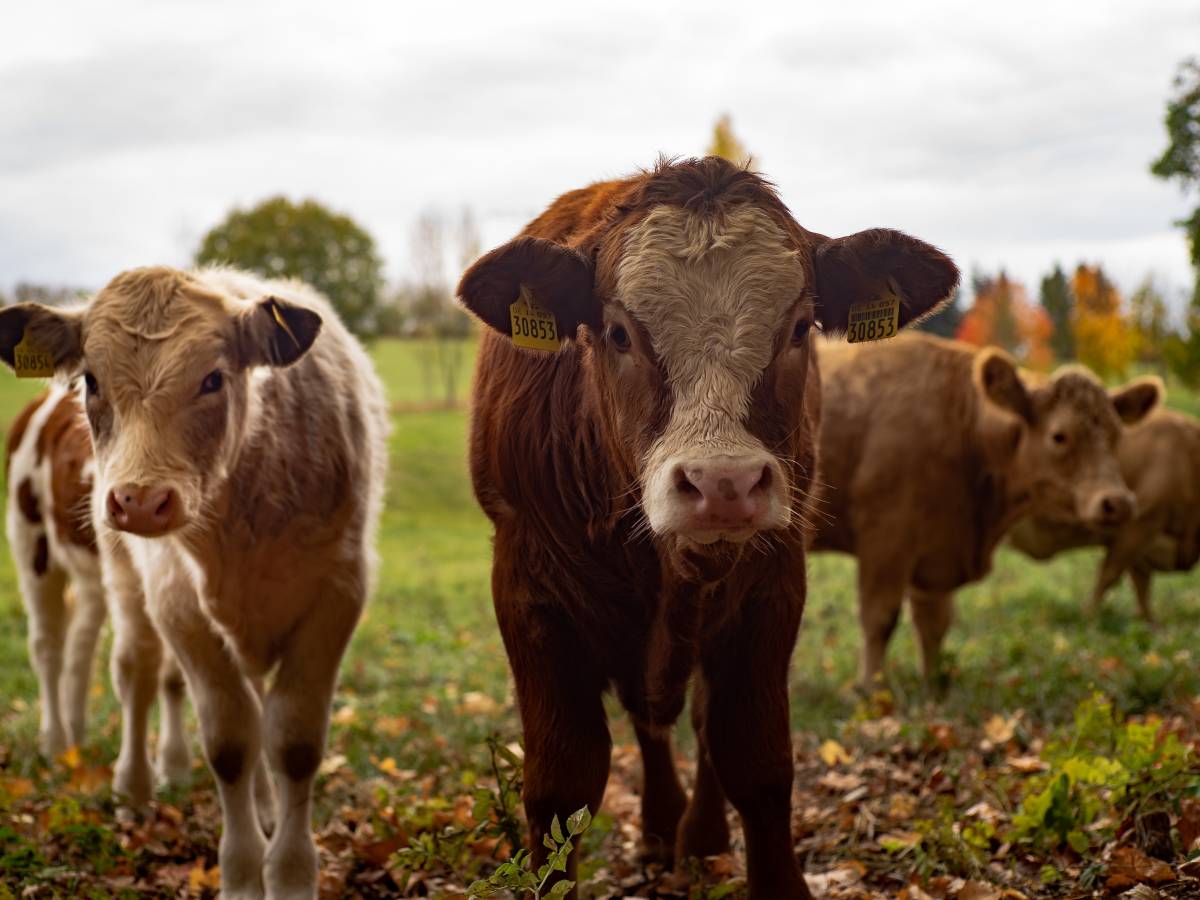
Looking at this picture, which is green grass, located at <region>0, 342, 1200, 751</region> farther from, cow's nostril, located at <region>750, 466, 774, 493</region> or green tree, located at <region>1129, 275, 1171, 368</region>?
green tree, located at <region>1129, 275, 1171, 368</region>

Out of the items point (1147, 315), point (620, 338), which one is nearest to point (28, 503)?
point (620, 338)

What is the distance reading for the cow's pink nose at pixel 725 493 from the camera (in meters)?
2.77

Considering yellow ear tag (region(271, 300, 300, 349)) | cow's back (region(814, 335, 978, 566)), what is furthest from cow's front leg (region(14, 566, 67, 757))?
cow's back (region(814, 335, 978, 566))

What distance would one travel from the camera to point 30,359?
14.0 ft

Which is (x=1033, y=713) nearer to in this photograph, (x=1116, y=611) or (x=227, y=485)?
(x=227, y=485)

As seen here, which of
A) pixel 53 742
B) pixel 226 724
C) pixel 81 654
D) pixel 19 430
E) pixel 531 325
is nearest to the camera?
pixel 531 325

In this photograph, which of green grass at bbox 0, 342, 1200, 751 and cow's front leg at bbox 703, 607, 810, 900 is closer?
cow's front leg at bbox 703, 607, 810, 900

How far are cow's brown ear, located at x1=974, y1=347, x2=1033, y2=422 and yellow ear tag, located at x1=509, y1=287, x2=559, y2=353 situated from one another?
5111 millimetres

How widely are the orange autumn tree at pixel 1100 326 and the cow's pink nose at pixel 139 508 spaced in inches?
A: 1693

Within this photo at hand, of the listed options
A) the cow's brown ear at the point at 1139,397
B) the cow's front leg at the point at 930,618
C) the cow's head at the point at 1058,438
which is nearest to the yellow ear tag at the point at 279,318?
the cow's head at the point at 1058,438

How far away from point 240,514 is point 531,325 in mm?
1608

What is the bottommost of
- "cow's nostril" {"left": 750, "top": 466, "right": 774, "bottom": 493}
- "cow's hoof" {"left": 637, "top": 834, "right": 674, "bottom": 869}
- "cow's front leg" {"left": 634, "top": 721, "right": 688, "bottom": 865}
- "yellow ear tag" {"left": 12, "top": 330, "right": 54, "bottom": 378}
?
"cow's hoof" {"left": 637, "top": 834, "right": 674, "bottom": 869}

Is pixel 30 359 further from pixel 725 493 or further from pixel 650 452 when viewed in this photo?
pixel 725 493

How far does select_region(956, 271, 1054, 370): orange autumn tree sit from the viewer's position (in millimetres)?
48969
